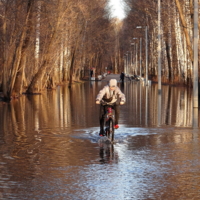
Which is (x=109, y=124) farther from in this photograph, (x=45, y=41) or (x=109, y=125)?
(x=45, y=41)

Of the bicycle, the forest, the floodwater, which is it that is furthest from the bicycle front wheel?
the forest

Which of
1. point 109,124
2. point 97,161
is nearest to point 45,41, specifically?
point 109,124

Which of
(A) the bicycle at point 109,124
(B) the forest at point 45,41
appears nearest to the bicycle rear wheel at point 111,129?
(A) the bicycle at point 109,124

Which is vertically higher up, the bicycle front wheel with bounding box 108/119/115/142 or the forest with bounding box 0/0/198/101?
the forest with bounding box 0/0/198/101

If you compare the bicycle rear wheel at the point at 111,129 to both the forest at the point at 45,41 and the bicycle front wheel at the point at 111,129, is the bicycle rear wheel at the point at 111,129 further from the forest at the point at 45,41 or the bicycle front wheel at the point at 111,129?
the forest at the point at 45,41

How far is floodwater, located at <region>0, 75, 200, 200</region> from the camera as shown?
765 centimetres

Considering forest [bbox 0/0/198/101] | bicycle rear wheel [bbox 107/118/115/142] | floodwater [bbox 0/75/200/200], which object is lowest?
floodwater [bbox 0/75/200/200]

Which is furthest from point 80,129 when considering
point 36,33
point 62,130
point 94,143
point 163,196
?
point 36,33

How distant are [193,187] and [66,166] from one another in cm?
259

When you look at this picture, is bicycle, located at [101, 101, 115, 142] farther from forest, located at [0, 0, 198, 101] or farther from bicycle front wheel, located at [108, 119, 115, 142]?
forest, located at [0, 0, 198, 101]

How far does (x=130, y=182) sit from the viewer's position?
27.0ft

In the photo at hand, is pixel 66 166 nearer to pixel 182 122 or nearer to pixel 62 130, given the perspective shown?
pixel 62 130

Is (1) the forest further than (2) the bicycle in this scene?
Yes

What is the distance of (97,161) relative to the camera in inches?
402
